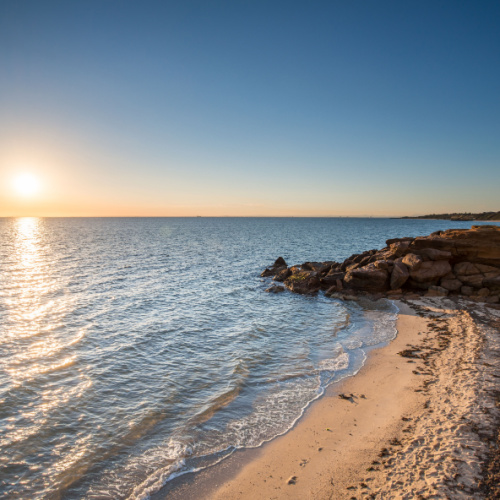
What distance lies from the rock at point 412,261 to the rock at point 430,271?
0.25 metres

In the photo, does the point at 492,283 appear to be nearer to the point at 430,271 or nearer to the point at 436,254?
the point at 430,271

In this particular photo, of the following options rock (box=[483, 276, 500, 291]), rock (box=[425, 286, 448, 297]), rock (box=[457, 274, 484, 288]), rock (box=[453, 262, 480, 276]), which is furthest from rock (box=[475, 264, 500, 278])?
rock (box=[425, 286, 448, 297])

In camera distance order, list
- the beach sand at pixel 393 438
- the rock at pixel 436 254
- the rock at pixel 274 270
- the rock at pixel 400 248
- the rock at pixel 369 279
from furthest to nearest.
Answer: the rock at pixel 274 270 → the rock at pixel 400 248 → the rock at pixel 369 279 → the rock at pixel 436 254 → the beach sand at pixel 393 438

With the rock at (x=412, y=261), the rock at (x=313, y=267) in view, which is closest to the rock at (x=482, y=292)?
the rock at (x=412, y=261)

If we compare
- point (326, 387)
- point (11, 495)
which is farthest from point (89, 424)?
point (326, 387)

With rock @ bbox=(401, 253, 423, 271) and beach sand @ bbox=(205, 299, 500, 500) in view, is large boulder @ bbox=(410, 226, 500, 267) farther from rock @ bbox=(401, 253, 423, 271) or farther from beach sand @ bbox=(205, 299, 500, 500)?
beach sand @ bbox=(205, 299, 500, 500)

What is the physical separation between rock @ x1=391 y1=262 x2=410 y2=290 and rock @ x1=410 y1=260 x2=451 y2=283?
0.53 meters

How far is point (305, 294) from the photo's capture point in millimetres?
27188

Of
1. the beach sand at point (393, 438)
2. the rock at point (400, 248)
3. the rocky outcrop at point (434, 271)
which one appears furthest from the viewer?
the rock at point (400, 248)

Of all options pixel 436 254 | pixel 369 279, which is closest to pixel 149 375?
pixel 369 279

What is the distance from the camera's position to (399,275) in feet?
84.2

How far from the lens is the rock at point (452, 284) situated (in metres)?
24.6

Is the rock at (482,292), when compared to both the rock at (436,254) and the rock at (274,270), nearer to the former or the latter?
the rock at (436,254)

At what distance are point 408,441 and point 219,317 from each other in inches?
546
